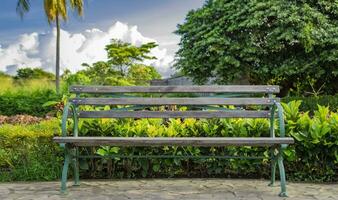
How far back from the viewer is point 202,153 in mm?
5207

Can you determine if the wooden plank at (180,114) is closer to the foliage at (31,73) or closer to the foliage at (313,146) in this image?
the foliage at (313,146)

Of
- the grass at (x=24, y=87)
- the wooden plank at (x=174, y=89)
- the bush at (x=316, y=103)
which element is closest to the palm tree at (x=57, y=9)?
the grass at (x=24, y=87)

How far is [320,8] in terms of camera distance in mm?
18078

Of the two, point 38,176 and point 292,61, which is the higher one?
point 292,61

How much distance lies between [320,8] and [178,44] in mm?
5615

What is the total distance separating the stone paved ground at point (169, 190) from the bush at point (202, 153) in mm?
204

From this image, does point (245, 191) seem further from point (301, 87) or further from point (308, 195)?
point (301, 87)

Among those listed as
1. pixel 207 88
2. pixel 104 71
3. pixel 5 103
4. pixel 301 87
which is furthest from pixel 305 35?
pixel 104 71

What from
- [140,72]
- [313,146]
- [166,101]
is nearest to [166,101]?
[166,101]

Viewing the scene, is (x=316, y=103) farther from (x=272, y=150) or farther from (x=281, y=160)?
(x=281, y=160)

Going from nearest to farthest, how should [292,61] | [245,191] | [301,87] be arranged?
[245,191], [292,61], [301,87]

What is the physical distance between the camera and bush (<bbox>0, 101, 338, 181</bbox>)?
5074 millimetres

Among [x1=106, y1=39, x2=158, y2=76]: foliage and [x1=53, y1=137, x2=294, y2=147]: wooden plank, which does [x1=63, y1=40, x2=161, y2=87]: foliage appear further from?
[x1=53, y1=137, x2=294, y2=147]: wooden plank

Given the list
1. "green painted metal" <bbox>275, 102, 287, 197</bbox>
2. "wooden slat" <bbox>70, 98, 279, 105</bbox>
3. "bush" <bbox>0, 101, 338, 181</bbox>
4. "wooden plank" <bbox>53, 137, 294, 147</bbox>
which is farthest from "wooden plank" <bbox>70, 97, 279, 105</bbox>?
"wooden plank" <bbox>53, 137, 294, 147</bbox>
